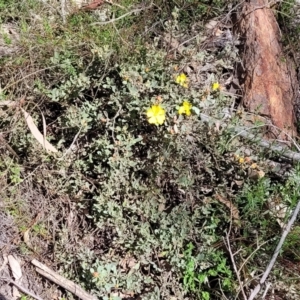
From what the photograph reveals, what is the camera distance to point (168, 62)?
11.3ft

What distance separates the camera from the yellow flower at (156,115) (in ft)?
10.2

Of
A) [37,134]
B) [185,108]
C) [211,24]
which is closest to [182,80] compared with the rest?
[185,108]

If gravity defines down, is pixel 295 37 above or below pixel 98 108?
above

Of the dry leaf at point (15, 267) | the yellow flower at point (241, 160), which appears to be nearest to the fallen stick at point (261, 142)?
the yellow flower at point (241, 160)

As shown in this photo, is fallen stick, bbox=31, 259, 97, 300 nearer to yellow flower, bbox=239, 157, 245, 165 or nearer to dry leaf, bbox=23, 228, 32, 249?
dry leaf, bbox=23, 228, 32, 249

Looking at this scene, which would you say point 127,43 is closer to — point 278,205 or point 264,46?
point 264,46

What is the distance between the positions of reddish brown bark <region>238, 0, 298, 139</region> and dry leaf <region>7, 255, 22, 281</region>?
1840 millimetres

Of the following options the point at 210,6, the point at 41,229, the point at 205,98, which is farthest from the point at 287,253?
the point at 210,6

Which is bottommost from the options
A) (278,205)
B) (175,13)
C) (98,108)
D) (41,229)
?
(41,229)

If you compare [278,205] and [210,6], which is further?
[210,6]

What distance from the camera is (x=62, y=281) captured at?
10.7ft

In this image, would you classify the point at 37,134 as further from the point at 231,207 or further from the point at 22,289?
the point at 231,207

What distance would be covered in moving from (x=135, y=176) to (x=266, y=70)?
1198 millimetres

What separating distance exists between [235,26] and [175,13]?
0.65 metres
